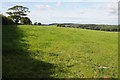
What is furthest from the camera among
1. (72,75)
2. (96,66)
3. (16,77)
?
(96,66)

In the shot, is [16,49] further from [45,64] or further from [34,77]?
[34,77]

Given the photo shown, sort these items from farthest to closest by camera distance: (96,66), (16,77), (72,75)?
(96,66) → (72,75) → (16,77)

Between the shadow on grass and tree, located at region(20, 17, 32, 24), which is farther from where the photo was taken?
tree, located at region(20, 17, 32, 24)

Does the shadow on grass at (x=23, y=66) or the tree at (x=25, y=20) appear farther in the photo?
the tree at (x=25, y=20)

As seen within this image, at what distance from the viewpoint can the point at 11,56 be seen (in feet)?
56.6

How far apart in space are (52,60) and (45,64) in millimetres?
1480

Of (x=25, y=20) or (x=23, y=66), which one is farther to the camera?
(x=25, y=20)

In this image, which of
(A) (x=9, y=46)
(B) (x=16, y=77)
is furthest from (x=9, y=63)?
(A) (x=9, y=46)

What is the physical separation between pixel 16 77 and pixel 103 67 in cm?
573

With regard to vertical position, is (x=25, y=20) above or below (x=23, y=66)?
above

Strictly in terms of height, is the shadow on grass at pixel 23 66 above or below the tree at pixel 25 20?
below

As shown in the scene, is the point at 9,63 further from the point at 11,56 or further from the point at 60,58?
the point at 60,58

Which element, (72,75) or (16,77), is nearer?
(16,77)

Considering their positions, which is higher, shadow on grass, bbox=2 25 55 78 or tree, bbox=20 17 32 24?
tree, bbox=20 17 32 24
